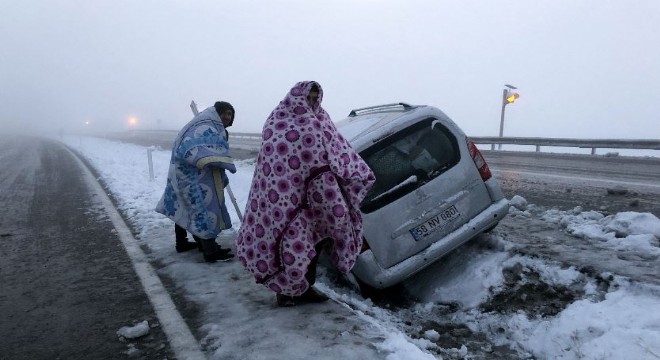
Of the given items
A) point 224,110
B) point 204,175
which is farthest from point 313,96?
point 204,175

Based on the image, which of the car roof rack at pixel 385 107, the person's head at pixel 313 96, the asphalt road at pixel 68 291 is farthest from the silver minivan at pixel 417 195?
the asphalt road at pixel 68 291

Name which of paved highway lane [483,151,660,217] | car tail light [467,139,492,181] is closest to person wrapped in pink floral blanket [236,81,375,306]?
car tail light [467,139,492,181]

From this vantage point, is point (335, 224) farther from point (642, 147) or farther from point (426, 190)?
point (642, 147)

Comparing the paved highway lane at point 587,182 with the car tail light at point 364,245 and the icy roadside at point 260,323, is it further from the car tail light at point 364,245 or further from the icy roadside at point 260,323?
the icy roadside at point 260,323

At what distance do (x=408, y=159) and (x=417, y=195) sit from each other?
1.30 ft

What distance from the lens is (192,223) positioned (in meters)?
5.13

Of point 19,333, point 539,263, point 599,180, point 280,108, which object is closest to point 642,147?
point 599,180

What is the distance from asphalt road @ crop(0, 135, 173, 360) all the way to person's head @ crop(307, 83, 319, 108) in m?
2.00

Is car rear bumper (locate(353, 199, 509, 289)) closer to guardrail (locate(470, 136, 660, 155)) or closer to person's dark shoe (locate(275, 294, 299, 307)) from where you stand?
person's dark shoe (locate(275, 294, 299, 307))

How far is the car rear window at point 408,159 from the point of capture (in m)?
4.24

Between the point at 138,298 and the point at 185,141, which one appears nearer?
the point at 138,298

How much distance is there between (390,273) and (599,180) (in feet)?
22.8

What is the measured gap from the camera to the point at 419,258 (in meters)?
4.19

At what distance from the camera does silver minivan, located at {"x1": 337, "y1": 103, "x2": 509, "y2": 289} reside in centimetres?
411
